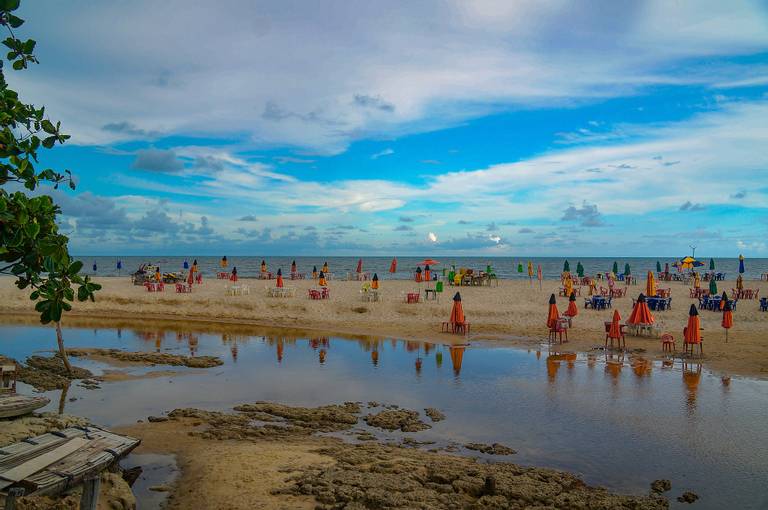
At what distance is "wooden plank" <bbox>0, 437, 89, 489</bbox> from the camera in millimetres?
6477

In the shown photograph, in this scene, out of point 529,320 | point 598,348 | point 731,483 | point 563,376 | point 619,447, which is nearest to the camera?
point 731,483

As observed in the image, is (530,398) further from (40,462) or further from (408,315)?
(408,315)

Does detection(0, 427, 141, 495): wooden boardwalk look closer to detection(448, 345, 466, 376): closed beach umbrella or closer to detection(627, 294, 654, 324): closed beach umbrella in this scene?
detection(448, 345, 466, 376): closed beach umbrella

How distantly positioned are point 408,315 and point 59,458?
67.5 ft

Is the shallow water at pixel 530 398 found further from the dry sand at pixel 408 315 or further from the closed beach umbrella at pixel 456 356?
the dry sand at pixel 408 315

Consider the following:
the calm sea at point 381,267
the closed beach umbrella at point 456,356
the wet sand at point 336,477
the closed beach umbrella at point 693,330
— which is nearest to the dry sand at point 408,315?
the closed beach umbrella at point 693,330

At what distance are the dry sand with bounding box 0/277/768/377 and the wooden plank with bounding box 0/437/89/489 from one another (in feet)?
51.0

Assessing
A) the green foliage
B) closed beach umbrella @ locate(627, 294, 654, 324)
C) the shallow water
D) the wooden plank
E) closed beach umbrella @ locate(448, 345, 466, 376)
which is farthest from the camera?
closed beach umbrella @ locate(627, 294, 654, 324)

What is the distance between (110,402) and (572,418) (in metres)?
10.9

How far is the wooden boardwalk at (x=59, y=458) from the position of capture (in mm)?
6559

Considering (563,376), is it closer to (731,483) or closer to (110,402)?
(731,483)

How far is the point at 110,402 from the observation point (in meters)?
12.7

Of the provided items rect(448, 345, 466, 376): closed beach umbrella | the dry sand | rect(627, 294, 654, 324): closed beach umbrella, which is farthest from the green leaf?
rect(627, 294, 654, 324): closed beach umbrella

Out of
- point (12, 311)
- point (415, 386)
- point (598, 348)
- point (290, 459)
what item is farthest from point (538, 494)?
point (12, 311)
